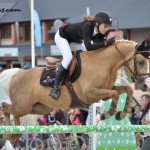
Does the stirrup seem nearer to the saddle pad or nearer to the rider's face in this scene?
the saddle pad

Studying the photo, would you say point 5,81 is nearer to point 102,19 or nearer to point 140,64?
point 102,19

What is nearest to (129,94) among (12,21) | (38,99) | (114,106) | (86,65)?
(114,106)

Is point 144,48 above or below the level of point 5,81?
above

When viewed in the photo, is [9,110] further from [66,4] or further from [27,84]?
[66,4]

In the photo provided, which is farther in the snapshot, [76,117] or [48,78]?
[76,117]

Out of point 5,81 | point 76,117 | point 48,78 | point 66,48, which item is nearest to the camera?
point 66,48

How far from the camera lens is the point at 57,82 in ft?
22.6

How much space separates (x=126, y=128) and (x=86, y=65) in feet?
6.21

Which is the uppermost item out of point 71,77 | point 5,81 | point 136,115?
point 71,77

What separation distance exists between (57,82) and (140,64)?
1.21 meters

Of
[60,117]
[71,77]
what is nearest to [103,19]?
[71,77]

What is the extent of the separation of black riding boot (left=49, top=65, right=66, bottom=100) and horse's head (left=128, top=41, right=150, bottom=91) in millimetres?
993

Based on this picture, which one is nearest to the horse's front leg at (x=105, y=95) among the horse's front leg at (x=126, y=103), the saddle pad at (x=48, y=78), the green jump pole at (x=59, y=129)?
the horse's front leg at (x=126, y=103)

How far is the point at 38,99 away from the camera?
7293mm
